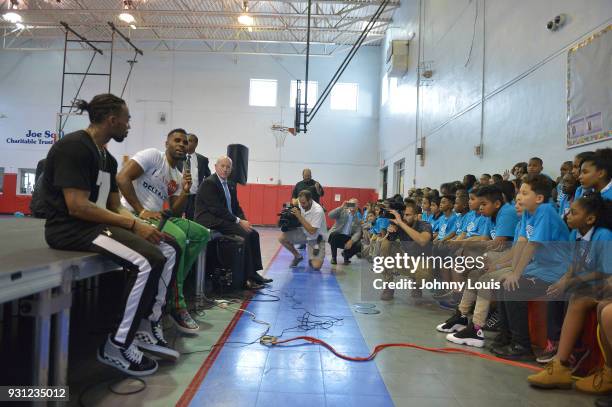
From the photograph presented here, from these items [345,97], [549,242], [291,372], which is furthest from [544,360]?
[345,97]

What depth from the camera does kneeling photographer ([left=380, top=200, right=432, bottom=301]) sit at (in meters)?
3.69

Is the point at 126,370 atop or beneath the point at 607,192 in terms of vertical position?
beneath

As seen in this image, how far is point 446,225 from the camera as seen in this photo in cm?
410

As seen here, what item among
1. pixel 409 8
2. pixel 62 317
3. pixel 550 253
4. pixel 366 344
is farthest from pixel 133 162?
pixel 409 8

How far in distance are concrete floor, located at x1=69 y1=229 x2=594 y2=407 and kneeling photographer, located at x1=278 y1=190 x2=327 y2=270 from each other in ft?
7.66

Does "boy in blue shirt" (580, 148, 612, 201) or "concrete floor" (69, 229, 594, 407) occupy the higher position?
"boy in blue shirt" (580, 148, 612, 201)

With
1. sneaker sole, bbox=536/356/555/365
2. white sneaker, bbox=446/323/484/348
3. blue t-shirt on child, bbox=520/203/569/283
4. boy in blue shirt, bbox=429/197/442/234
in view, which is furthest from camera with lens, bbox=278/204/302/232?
sneaker sole, bbox=536/356/555/365

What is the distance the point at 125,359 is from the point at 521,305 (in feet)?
7.19

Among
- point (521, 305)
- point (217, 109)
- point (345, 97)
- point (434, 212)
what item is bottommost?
point (521, 305)

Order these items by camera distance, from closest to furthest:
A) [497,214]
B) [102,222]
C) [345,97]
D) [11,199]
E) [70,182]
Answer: [70,182] → [102,222] → [497,214] → [11,199] → [345,97]

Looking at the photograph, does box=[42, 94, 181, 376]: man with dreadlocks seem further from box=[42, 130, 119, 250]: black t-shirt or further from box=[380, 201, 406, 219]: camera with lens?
box=[380, 201, 406, 219]: camera with lens

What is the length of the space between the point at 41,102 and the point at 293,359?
1480 centimetres

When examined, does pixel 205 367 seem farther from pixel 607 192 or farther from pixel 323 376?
pixel 607 192

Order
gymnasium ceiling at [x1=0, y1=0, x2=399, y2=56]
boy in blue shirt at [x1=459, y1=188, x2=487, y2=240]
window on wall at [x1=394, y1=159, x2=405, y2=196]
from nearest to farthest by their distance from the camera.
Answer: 1. boy in blue shirt at [x1=459, y1=188, x2=487, y2=240]
2. window on wall at [x1=394, y1=159, x2=405, y2=196]
3. gymnasium ceiling at [x1=0, y1=0, x2=399, y2=56]
